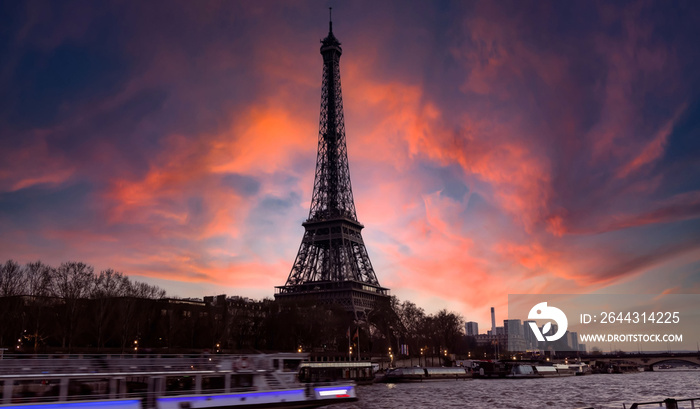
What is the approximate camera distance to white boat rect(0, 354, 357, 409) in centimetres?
2862

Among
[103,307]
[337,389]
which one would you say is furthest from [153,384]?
[103,307]

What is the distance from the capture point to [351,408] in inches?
1855

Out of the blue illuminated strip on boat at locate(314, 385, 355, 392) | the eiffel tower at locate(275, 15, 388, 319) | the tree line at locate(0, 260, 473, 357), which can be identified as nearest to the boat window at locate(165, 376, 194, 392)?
the blue illuminated strip on boat at locate(314, 385, 355, 392)

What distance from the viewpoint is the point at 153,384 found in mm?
32688

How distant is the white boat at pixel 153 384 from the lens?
28625mm

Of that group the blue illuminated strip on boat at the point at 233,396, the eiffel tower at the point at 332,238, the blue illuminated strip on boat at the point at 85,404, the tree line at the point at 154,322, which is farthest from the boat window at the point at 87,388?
the eiffel tower at the point at 332,238

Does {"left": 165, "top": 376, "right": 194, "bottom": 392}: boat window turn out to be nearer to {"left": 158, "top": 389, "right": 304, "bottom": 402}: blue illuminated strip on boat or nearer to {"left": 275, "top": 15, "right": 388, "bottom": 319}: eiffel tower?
{"left": 158, "top": 389, "right": 304, "bottom": 402}: blue illuminated strip on boat

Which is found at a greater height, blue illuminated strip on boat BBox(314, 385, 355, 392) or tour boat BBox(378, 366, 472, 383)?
blue illuminated strip on boat BBox(314, 385, 355, 392)

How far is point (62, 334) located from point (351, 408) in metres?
52.7

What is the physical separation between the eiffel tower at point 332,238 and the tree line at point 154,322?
21.3ft

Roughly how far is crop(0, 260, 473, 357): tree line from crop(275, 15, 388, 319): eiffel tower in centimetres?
648

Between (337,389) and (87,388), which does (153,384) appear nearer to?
(87,388)

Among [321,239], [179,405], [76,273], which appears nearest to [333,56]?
[321,239]

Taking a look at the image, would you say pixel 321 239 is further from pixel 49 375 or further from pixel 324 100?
pixel 49 375
